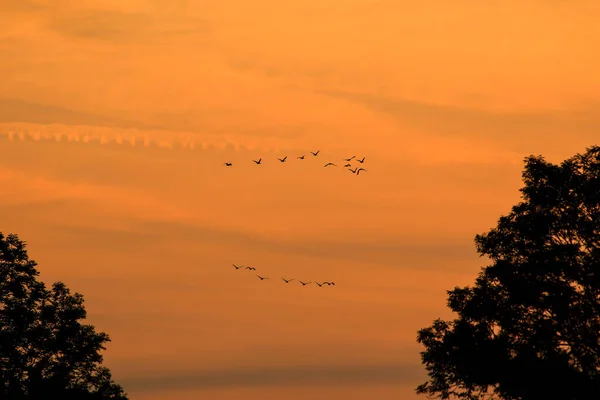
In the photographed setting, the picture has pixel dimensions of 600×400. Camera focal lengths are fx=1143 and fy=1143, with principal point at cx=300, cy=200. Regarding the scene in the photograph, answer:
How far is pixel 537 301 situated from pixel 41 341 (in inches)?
1441

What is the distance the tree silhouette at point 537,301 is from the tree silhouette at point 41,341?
28.1 metres

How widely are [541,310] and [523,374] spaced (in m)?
4.19

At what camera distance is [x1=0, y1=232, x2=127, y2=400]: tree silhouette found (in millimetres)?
79438

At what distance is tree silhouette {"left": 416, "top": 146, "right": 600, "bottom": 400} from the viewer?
6175 cm

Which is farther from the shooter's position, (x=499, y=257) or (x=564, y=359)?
(x=499, y=257)

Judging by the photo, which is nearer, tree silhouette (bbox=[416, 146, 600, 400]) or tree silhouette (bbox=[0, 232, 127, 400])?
tree silhouette (bbox=[416, 146, 600, 400])

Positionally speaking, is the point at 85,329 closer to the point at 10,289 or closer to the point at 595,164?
the point at 10,289

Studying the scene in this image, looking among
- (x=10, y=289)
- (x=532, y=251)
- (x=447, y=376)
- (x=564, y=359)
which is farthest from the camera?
(x=10, y=289)

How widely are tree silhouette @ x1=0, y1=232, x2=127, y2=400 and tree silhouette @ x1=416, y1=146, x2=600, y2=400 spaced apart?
92.2ft

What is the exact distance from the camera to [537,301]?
6372cm

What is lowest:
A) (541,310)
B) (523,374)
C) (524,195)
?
(523,374)

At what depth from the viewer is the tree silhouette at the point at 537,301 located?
61.8 meters

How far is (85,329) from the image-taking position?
8444 centimetres

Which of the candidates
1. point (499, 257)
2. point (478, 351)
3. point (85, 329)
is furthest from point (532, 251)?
point (85, 329)
